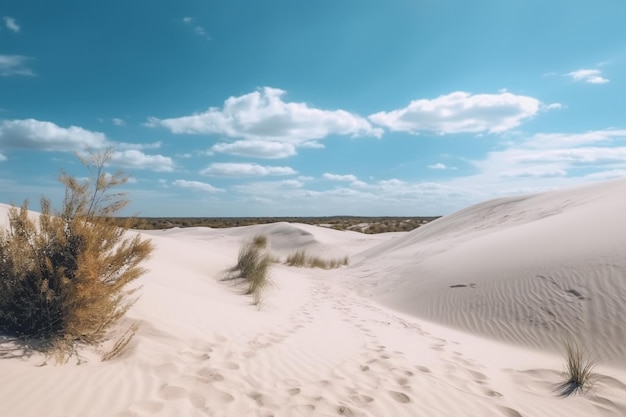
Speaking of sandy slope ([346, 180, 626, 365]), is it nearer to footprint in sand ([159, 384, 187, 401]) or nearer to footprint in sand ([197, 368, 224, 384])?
footprint in sand ([197, 368, 224, 384])

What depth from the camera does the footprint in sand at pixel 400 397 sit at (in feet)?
11.3

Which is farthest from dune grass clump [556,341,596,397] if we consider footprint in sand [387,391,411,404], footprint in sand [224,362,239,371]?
footprint in sand [224,362,239,371]

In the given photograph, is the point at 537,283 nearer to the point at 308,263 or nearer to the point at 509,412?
the point at 509,412

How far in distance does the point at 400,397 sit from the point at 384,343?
5.53ft

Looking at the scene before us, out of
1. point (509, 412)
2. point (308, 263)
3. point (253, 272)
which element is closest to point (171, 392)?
point (509, 412)

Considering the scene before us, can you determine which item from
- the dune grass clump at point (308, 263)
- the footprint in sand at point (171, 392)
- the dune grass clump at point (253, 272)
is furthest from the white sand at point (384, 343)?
the dune grass clump at point (308, 263)

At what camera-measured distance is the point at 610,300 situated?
5.40m

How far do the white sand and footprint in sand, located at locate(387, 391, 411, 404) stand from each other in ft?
0.06

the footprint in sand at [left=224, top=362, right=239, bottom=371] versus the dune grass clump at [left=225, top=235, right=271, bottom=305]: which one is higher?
the dune grass clump at [left=225, top=235, right=271, bottom=305]

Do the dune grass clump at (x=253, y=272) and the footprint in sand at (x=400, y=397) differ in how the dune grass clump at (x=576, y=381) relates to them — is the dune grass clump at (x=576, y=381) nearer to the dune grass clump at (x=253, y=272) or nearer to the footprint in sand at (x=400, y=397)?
the footprint in sand at (x=400, y=397)

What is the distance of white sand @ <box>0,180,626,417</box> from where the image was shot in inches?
124

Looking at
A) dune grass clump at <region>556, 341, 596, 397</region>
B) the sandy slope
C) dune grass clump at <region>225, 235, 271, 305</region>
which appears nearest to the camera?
dune grass clump at <region>556, 341, 596, 397</region>

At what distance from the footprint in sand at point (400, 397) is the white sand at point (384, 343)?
0.06 ft

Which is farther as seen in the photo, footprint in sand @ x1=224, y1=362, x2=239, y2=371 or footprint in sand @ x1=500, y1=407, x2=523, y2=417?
footprint in sand @ x1=224, y1=362, x2=239, y2=371
